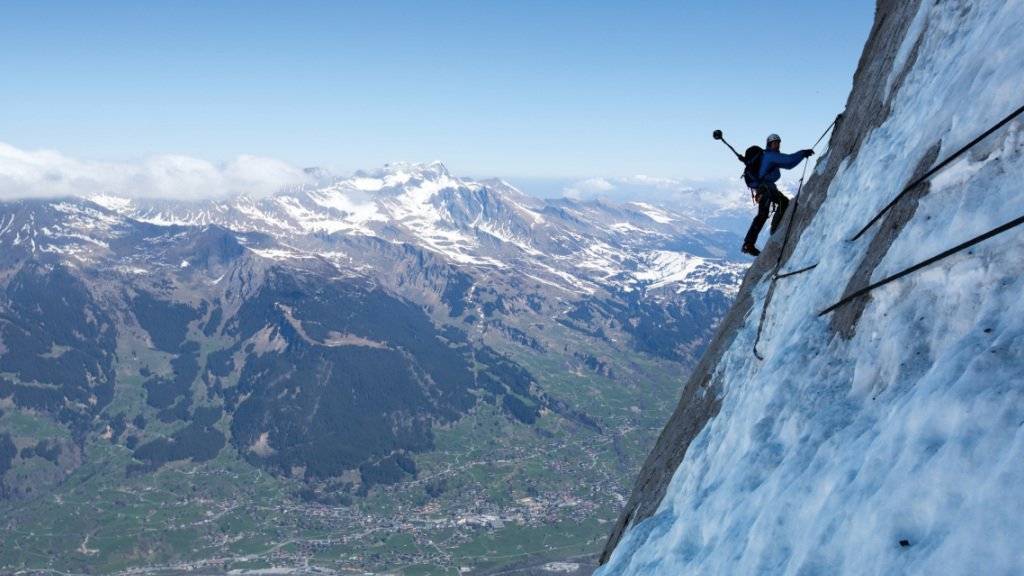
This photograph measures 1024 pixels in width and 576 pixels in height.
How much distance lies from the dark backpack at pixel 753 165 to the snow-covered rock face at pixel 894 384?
9.25ft

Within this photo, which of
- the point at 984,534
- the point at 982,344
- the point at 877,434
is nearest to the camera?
the point at 984,534

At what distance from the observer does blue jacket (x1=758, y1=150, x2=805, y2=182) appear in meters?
21.8

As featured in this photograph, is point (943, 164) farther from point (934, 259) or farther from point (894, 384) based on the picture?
point (894, 384)

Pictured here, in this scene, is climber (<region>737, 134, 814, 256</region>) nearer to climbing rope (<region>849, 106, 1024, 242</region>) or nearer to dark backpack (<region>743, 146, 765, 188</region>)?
dark backpack (<region>743, 146, 765, 188</region>)

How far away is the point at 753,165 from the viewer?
23109mm

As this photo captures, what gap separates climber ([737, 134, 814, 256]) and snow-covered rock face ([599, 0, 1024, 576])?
186cm

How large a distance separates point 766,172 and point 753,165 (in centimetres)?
57

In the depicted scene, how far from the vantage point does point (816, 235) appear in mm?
19672

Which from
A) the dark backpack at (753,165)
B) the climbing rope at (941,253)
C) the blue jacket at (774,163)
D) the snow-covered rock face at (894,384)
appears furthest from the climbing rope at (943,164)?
the dark backpack at (753,165)

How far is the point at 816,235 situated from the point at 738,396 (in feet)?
20.3

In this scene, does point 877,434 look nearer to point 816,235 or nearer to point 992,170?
point 992,170

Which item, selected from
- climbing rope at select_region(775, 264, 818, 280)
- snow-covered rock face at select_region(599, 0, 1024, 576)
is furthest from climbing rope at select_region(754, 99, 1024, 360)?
climbing rope at select_region(775, 264, 818, 280)

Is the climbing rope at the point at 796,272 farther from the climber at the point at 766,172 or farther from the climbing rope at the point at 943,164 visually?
the climbing rope at the point at 943,164

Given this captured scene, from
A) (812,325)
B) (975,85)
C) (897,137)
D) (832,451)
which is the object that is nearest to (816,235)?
(897,137)
